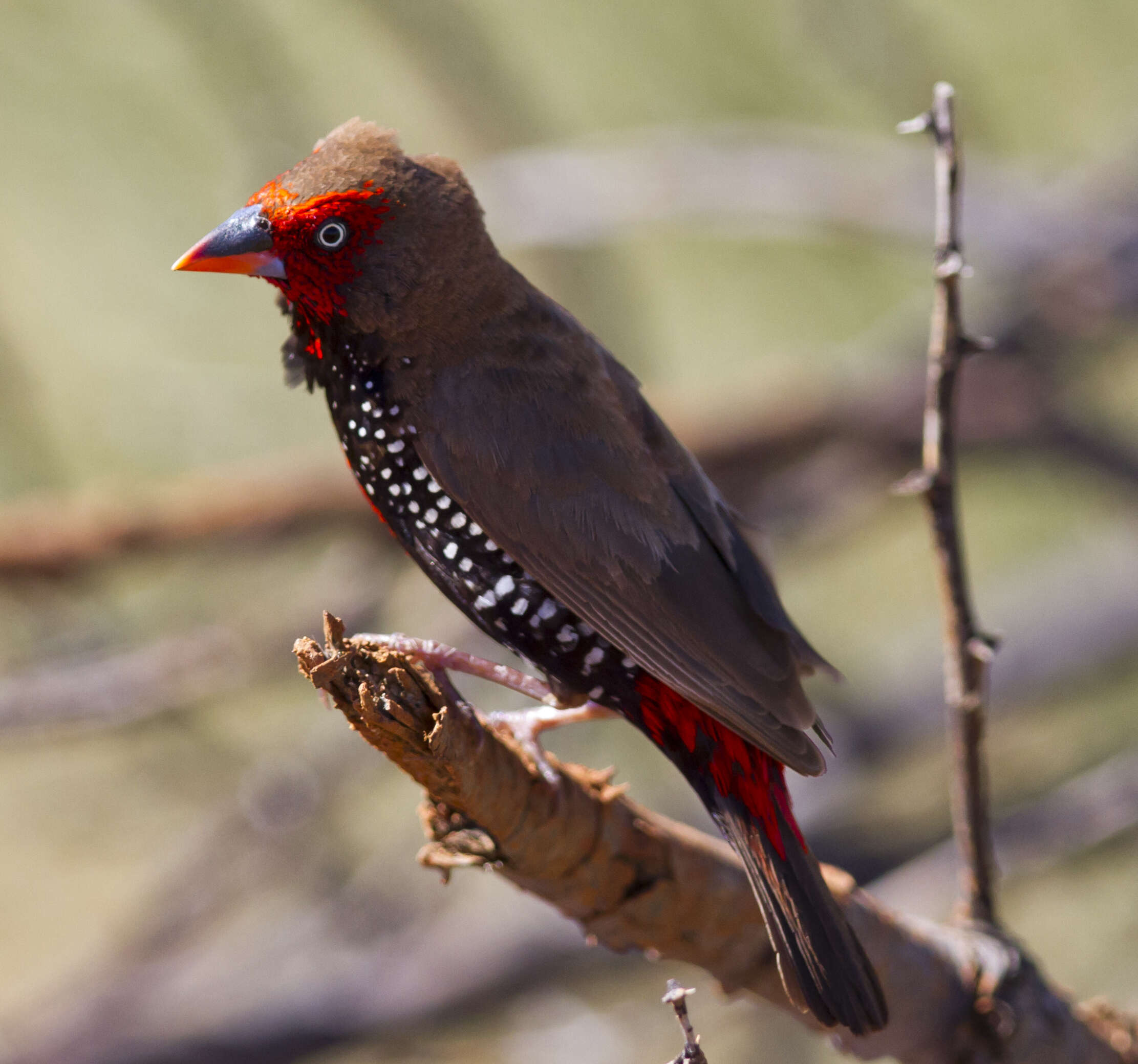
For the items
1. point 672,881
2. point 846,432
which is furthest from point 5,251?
point 672,881

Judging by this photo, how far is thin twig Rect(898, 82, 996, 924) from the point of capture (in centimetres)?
190

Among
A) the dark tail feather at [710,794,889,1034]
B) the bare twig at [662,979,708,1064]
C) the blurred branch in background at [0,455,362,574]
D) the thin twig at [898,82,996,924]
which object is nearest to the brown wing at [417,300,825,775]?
the dark tail feather at [710,794,889,1034]

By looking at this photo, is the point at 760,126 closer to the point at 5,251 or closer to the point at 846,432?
the point at 846,432

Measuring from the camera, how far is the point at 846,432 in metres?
4.60

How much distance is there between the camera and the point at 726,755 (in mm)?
1979

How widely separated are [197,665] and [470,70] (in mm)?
2924

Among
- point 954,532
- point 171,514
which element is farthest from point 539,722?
point 171,514

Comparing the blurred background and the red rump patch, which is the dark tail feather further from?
the blurred background

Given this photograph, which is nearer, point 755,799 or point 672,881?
point 755,799

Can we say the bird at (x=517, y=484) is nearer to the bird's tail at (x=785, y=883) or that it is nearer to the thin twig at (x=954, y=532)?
the bird's tail at (x=785, y=883)

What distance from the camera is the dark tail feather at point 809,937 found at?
6.07 ft

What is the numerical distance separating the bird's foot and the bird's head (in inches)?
26.4

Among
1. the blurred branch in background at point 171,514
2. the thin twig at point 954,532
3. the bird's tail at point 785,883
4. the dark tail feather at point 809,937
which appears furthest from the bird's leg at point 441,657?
the blurred branch in background at point 171,514

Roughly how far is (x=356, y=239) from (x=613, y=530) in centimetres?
61
